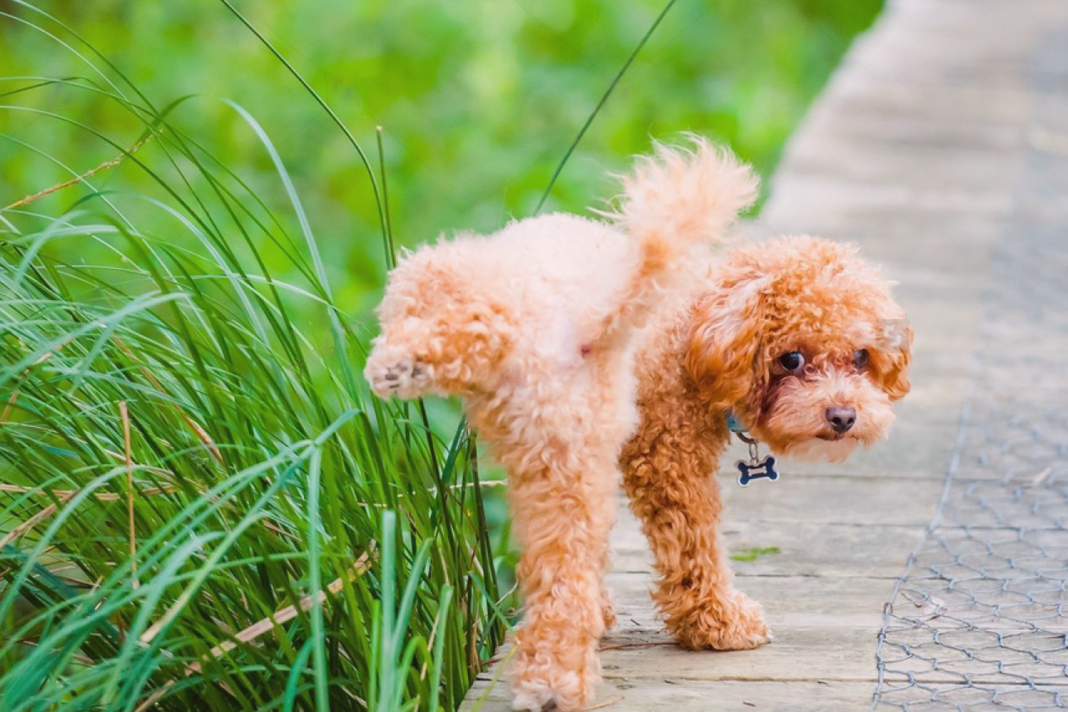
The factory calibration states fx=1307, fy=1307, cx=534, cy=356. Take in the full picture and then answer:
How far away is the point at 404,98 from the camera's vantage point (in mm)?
7316

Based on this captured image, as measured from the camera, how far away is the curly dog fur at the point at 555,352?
1.67 metres

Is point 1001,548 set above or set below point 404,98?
below

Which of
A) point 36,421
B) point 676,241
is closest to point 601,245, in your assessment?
point 676,241

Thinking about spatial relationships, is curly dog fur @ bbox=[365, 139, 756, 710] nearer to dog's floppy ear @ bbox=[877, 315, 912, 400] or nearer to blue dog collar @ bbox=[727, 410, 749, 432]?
blue dog collar @ bbox=[727, 410, 749, 432]

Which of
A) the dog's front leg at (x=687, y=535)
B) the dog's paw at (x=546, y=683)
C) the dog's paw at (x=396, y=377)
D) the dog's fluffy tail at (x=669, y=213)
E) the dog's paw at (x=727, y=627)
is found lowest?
the dog's paw at (x=546, y=683)

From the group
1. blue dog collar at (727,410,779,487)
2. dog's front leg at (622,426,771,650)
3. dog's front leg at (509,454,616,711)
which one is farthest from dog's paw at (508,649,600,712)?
blue dog collar at (727,410,779,487)

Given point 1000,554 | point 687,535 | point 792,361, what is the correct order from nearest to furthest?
point 792,361 → point 687,535 → point 1000,554

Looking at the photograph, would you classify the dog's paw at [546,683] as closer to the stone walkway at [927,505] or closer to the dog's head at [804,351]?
the stone walkway at [927,505]

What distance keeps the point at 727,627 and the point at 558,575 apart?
420mm

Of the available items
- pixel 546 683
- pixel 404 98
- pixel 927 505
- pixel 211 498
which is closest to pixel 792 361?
pixel 546 683

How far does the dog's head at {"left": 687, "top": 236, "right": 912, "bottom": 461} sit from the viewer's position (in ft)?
6.14

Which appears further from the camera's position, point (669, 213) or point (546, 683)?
point (546, 683)

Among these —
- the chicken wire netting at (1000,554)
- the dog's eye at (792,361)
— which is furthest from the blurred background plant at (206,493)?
the chicken wire netting at (1000,554)

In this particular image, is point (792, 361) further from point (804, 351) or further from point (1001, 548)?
point (1001, 548)
